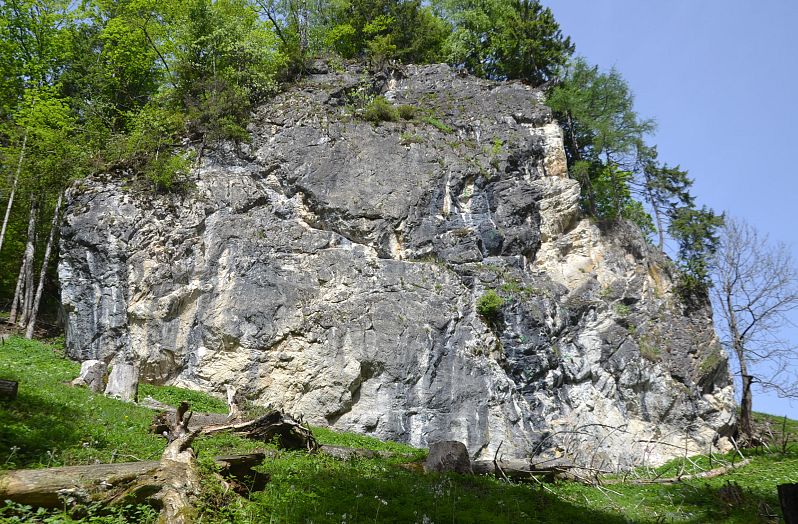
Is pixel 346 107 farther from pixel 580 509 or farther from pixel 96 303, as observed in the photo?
pixel 580 509

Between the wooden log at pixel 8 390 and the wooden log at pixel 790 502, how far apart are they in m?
11.1

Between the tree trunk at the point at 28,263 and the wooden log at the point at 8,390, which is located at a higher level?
the tree trunk at the point at 28,263

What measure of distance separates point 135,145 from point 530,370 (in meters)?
18.5

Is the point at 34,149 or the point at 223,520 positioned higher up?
the point at 34,149

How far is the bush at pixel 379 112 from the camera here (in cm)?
2516

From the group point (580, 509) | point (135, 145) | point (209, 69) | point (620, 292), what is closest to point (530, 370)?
point (620, 292)

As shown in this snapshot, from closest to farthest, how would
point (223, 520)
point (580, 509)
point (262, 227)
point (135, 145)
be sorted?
point (223, 520), point (580, 509), point (262, 227), point (135, 145)

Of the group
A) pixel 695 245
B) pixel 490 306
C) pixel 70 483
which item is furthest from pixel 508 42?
pixel 70 483

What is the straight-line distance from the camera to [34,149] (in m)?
24.1

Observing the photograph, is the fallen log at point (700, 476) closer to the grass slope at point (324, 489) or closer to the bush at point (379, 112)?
the grass slope at point (324, 489)

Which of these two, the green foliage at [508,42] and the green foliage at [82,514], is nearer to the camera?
the green foliage at [82,514]

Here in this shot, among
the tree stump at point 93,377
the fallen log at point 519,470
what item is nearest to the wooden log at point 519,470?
the fallen log at point 519,470

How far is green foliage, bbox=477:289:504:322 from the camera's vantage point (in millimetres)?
19870

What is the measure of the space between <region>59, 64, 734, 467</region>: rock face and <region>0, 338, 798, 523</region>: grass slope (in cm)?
494
